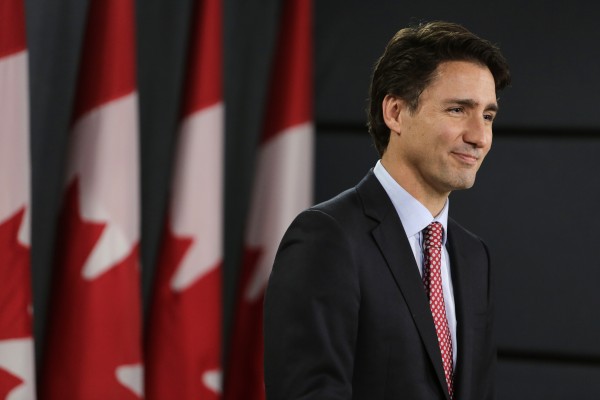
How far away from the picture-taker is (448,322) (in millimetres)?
1038

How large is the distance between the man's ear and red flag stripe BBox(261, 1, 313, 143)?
1.04m

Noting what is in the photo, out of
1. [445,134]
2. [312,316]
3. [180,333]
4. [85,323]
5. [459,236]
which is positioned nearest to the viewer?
[312,316]

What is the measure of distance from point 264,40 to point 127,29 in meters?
0.48

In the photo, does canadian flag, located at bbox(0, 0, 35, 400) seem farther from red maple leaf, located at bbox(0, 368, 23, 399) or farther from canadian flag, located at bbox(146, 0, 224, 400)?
canadian flag, located at bbox(146, 0, 224, 400)

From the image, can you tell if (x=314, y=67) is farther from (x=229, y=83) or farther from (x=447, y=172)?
(x=447, y=172)

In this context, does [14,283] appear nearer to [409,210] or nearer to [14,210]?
[14,210]

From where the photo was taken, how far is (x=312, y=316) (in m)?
0.91

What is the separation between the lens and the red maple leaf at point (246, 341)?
210 centimetres

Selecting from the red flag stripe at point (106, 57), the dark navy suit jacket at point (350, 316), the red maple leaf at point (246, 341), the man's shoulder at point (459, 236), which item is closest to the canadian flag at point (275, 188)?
the red maple leaf at point (246, 341)

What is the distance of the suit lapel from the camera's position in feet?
3.16

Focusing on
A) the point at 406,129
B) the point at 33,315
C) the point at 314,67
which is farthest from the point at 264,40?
the point at 406,129

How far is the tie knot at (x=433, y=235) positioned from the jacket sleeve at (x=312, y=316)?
0.41 ft

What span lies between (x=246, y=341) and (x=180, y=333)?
0.23 meters

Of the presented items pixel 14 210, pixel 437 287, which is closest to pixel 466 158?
pixel 437 287
